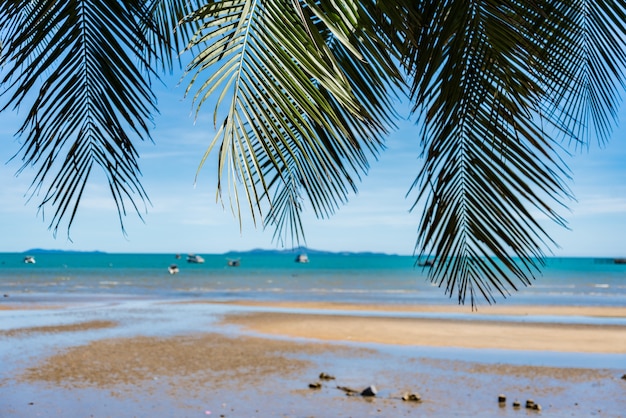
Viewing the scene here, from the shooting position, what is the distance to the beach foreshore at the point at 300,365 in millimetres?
8773

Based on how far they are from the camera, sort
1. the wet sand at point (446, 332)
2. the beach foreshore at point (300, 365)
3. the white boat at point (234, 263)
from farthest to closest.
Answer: the white boat at point (234, 263), the wet sand at point (446, 332), the beach foreshore at point (300, 365)

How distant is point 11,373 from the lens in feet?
34.9

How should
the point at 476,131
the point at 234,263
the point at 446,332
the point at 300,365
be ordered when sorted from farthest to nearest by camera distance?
the point at 234,263, the point at 446,332, the point at 300,365, the point at 476,131

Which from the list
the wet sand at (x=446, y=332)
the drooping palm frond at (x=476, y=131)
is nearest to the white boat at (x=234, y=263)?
the wet sand at (x=446, y=332)

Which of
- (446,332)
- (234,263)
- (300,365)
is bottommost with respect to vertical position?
(300,365)

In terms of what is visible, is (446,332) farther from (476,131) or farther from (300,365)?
(476,131)

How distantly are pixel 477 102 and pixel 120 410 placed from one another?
25.3 ft

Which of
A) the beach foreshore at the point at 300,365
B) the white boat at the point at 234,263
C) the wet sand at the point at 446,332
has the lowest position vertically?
the beach foreshore at the point at 300,365

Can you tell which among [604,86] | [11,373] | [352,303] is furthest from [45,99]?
[352,303]

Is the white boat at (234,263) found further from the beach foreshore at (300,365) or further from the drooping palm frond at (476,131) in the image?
the drooping palm frond at (476,131)

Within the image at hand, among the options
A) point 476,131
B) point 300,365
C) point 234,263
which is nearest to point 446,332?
point 300,365

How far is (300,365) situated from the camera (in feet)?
38.3

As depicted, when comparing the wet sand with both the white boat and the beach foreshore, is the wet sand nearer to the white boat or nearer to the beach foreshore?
the beach foreshore

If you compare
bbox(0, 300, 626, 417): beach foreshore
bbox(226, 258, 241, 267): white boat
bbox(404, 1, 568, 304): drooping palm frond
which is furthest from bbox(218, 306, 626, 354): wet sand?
bbox(226, 258, 241, 267): white boat
